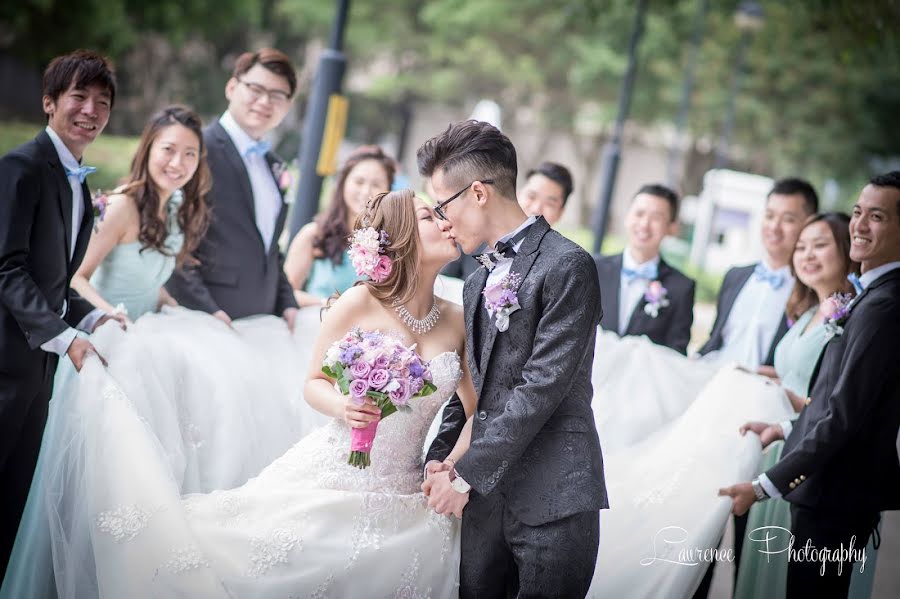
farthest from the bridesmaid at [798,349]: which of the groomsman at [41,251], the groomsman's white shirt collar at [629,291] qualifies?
the groomsman at [41,251]

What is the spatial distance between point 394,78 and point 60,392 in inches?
1119

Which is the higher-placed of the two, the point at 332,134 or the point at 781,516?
the point at 332,134

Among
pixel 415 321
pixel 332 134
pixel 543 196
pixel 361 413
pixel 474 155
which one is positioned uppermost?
pixel 332 134

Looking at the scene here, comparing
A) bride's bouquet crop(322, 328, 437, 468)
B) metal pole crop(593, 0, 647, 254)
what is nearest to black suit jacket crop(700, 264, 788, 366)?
bride's bouquet crop(322, 328, 437, 468)

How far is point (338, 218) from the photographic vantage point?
5773mm

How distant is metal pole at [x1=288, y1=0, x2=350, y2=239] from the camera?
707 cm

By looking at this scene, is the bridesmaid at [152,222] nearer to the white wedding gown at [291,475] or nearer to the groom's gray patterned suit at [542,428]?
the white wedding gown at [291,475]

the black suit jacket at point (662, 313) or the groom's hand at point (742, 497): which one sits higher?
the black suit jacket at point (662, 313)

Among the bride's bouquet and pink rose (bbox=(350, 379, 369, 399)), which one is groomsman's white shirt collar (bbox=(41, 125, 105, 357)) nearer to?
the bride's bouquet

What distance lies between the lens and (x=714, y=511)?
13.4ft

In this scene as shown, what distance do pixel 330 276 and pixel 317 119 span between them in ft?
5.87

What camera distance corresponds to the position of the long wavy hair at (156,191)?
4594mm

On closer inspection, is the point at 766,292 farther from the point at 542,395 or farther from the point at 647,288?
the point at 542,395

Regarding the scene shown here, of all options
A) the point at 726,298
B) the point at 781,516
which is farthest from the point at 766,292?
the point at 781,516
